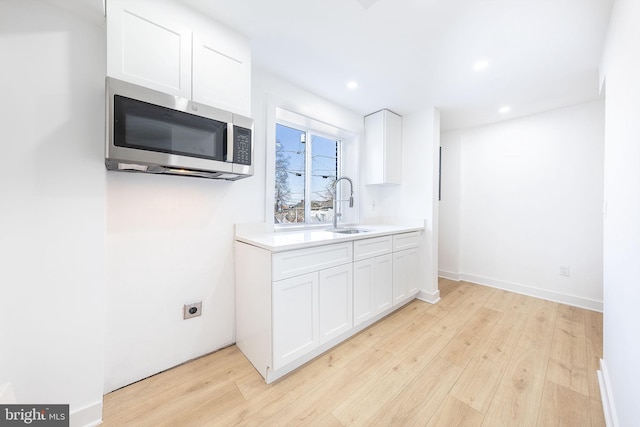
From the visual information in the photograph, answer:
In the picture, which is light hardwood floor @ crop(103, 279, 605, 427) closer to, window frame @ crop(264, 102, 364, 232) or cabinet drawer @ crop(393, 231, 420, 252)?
cabinet drawer @ crop(393, 231, 420, 252)

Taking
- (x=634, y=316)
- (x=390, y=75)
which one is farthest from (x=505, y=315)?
(x=390, y=75)

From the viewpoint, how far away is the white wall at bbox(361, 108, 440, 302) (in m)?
2.75

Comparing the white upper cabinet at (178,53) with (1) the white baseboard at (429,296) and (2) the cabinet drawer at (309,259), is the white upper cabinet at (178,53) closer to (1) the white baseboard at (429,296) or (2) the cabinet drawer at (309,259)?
(2) the cabinet drawer at (309,259)

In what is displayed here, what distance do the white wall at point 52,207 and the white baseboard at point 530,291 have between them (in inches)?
159

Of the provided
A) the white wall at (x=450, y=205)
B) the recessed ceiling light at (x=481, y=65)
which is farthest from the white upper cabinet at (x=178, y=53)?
the white wall at (x=450, y=205)

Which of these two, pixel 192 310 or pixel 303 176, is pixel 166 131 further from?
pixel 303 176

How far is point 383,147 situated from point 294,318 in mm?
2153

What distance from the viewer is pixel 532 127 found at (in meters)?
2.91

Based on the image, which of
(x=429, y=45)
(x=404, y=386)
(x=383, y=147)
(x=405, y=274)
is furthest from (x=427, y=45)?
(x=404, y=386)

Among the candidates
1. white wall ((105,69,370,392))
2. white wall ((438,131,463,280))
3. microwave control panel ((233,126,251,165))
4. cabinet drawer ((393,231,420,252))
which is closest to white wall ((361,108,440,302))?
cabinet drawer ((393,231,420,252))

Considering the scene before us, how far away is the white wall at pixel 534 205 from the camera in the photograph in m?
2.58

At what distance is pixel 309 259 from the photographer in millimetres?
1615

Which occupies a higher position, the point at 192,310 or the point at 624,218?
the point at 624,218

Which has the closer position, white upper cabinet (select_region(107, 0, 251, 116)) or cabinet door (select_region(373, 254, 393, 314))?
white upper cabinet (select_region(107, 0, 251, 116))
